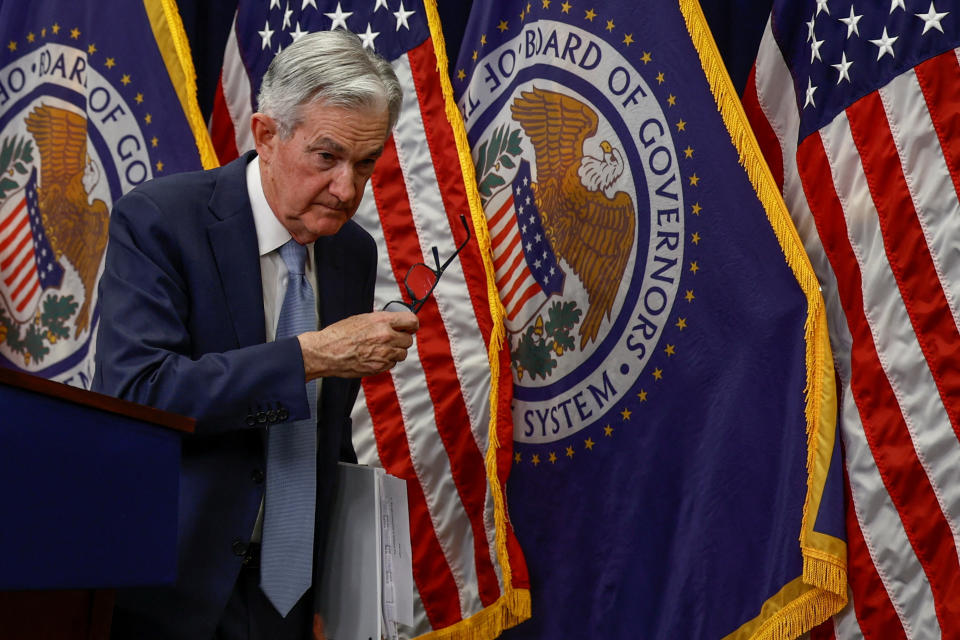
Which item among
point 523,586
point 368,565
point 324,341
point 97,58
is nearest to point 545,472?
point 523,586

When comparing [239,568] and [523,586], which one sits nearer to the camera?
[239,568]

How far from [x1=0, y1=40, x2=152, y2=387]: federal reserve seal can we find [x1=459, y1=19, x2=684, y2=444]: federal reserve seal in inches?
41.7

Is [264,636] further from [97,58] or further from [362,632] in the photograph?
[97,58]

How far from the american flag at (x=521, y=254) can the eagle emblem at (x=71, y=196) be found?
115cm

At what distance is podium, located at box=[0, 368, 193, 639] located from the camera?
0.97 m

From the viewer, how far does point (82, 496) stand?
1.05m

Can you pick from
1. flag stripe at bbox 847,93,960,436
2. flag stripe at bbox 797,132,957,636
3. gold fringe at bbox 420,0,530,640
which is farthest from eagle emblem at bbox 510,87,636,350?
flag stripe at bbox 847,93,960,436

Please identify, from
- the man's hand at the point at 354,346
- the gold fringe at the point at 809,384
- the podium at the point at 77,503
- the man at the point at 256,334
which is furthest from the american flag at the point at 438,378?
the podium at the point at 77,503

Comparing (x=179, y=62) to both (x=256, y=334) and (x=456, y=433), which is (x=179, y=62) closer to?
(x=456, y=433)

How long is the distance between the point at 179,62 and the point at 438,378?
114cm

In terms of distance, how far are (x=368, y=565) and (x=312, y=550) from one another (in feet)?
0.29

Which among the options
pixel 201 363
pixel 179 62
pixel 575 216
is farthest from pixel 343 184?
pixel 179 62

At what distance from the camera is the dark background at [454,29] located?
8.39 feet

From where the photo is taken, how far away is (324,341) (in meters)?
1.46
